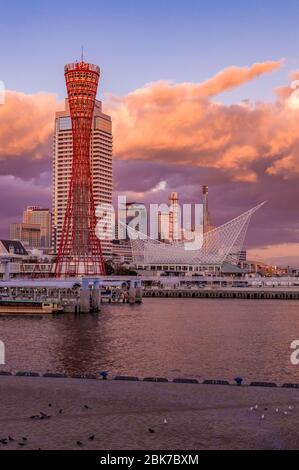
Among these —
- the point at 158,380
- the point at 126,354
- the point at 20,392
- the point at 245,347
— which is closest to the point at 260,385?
the point at 158,380

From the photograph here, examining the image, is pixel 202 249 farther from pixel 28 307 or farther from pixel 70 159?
pixel 28 307

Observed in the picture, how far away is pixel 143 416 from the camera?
11492mm

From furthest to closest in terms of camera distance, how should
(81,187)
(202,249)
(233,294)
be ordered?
(202,249)
(233,294)
(81,187)

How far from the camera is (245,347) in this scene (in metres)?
24.9

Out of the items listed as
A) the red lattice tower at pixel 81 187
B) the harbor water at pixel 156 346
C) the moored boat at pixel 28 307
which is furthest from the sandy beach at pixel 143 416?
the red lattice tower at pixel 81 187

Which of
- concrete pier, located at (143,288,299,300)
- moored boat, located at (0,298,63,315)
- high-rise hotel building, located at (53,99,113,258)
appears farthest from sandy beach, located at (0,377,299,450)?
high-rise hotel building, located at (53,99,113,258)

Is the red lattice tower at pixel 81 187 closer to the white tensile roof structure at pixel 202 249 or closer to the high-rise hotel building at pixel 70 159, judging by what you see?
the white tensile roof structure at pixel 202 249

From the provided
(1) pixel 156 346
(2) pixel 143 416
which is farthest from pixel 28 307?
(2) pixel 143 416

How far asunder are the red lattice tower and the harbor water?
23968mm

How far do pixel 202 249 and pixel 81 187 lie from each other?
5113 centimetres

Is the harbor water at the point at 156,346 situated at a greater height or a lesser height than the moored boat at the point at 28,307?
lesser

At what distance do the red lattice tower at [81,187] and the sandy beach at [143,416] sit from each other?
150 ft

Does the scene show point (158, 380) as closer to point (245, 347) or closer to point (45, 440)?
point (45, 440)

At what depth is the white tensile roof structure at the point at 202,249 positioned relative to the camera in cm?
10006
